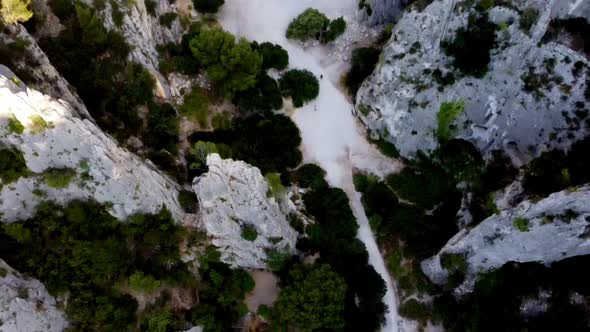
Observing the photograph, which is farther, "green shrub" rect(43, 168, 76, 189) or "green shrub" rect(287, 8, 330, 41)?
"green shrub" rect(287, 8, 330, 41)

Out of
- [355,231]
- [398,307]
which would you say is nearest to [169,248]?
[355,231]

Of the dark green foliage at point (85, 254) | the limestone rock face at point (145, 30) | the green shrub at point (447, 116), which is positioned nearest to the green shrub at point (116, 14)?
the limestone rock face at point (145, 30)

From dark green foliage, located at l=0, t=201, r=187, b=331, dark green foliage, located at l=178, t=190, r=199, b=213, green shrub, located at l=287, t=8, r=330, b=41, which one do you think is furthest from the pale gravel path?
dark green foliage, located at l=0, t=201, r=187, b=331

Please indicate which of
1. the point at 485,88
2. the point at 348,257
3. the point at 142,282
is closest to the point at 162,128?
the point at 142,282

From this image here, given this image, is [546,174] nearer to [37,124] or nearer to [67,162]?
[67,162]

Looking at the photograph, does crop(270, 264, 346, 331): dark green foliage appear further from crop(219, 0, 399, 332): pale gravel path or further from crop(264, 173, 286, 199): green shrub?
crop(219, 0, 399, 332): pale gravel path

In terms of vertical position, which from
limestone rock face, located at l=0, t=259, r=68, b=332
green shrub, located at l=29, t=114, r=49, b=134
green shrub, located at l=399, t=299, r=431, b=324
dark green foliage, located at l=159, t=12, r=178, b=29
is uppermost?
dark green foliage, located at l=159, t=12, r=178, b=29

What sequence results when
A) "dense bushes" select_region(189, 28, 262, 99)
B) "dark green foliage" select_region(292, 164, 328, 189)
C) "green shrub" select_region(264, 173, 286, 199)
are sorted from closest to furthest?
"green shrub" select_region(264, 173, 286, 199) → "dense bushes" select_region(189, 28, 262, 99) → "dark green foliage" select_region(292, 164, 328, 189)
